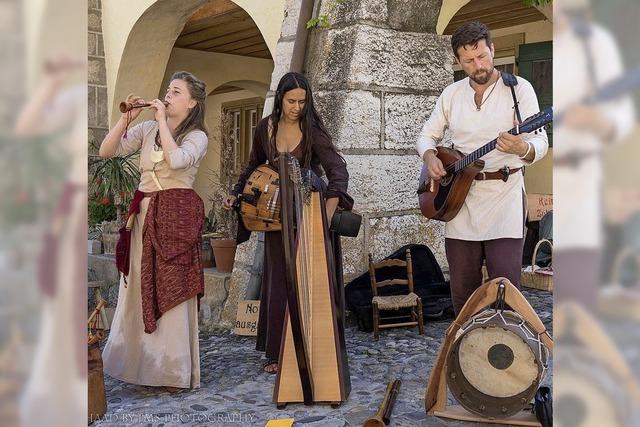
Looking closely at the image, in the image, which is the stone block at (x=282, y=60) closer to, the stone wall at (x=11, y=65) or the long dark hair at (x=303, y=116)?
the long dark hair at (x=303, y=116)

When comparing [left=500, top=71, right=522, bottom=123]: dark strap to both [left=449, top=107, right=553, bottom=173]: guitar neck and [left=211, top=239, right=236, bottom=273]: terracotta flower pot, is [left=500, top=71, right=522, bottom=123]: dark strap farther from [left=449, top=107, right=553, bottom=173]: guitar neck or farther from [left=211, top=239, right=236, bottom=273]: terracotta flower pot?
[left=211, top=239, right=236, bottom=273]: terracotta flower pot

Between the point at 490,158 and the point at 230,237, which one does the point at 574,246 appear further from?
the point at 230,237

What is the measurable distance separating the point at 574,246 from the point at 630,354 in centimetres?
11

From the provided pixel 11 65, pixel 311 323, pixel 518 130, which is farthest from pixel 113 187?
pixel 11 65

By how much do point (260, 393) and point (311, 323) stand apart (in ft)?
1.80

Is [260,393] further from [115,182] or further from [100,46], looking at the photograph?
[100,46]

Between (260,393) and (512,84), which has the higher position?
(512,84)

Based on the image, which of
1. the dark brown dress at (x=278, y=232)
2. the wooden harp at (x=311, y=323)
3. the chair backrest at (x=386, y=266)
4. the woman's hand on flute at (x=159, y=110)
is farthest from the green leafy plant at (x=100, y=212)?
the wooden harp at (x=311, y=323)

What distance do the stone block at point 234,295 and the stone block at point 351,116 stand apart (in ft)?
3.67

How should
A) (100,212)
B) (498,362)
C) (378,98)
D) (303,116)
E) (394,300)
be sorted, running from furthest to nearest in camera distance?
(100,212) < (378,98) < (394,300) < (303,116) < (498,362)

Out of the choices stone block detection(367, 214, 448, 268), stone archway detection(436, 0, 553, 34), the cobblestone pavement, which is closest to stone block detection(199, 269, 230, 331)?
the cobblestone pavement

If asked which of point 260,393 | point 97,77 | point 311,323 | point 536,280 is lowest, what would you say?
point 260,393

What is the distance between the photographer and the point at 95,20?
8672 millimetres

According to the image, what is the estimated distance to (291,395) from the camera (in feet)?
10.5
